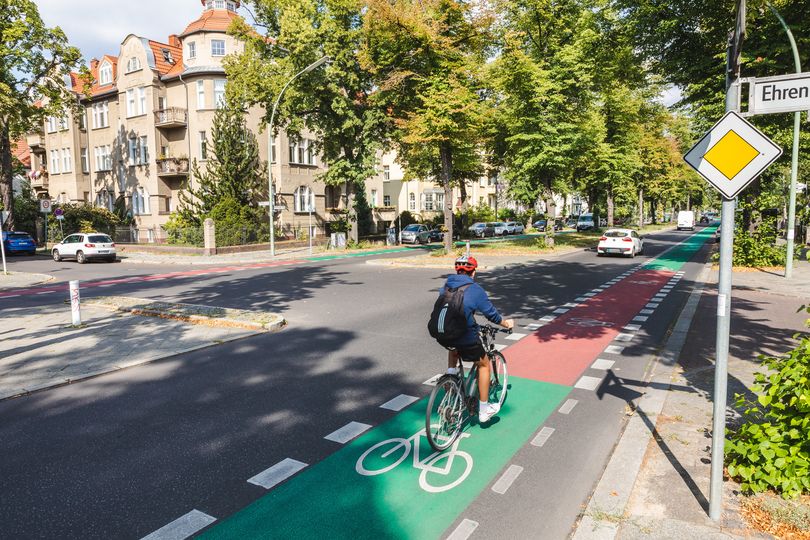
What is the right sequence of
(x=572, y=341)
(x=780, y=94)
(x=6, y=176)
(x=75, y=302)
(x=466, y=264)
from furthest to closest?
(x=6, y=176) < (x=75, y=302) < (x=572, y=341) < (x=466, y=264) < (x=780, y=94)

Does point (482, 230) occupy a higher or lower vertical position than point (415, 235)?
higher

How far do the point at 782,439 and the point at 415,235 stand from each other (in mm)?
38230

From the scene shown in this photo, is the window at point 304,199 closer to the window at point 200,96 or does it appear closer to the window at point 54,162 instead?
the window at point 200,96

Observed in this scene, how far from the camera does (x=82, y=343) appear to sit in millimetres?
8945

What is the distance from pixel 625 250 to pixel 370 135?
56.5ft

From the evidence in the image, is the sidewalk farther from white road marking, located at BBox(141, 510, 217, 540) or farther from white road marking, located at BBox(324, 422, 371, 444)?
white road marking, located at BBox(141, 510, 217, 540)

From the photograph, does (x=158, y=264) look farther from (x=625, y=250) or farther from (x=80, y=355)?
(x=625, y=250)

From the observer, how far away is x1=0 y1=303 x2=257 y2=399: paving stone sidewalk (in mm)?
7137

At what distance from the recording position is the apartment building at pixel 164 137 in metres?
37.2

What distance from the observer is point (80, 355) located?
8.12m


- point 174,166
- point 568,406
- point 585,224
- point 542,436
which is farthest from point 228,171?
point 585,224

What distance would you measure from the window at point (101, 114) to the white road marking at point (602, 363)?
47814mm

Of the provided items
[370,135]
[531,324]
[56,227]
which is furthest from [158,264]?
[531,324]

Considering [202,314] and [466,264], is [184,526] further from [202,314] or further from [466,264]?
[202,314]
